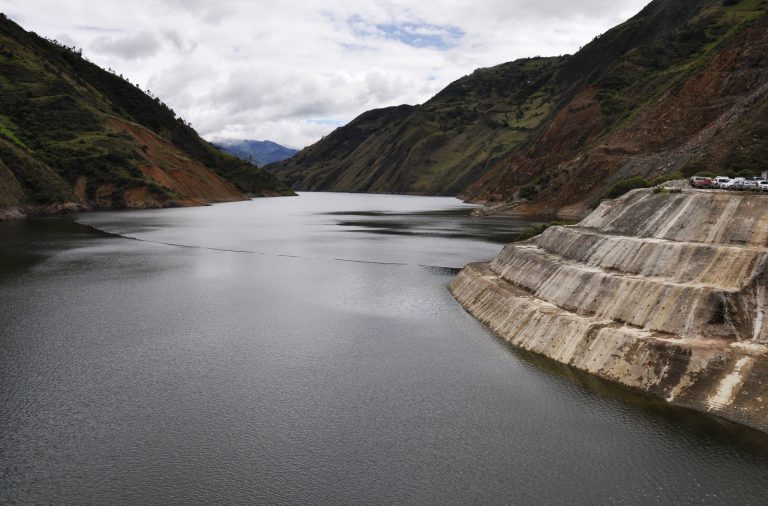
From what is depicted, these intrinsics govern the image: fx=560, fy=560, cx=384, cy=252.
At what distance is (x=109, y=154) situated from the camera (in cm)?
16200

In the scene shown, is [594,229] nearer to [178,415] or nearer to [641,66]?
[178,415]

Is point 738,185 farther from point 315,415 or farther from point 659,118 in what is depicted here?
Result: point 659,118

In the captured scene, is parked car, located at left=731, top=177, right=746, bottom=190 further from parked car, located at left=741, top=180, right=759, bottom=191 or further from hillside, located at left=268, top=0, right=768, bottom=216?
hillside, located at left=268, top=0, right=768, bottom=216

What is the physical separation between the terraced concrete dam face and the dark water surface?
5.47ft

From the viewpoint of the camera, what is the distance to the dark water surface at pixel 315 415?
19078 millimetres

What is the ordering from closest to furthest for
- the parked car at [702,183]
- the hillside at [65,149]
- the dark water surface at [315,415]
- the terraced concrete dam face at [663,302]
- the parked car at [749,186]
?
1. the dark water surface at [315,415]
2. the terraced concrete dam face at [663,302]
3. the parked car at [749,186]
4. the parked car at [702,183]
5. the hillside at [65,149]

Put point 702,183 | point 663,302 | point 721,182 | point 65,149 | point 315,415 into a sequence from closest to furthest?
point 315,415
point 663,302
point 721,182
point 702,183
point 65,149

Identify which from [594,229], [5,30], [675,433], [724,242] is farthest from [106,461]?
[5,30]

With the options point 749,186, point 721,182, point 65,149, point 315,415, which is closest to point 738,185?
point 749,186

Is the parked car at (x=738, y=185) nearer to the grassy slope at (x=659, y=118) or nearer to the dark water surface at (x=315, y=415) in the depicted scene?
the dark water surface at (x=315, y=415)

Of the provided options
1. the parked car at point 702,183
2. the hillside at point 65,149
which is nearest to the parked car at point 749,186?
the parked car at point 702,183

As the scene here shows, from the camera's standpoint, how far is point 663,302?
2962 cm

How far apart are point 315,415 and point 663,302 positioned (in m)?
19.0

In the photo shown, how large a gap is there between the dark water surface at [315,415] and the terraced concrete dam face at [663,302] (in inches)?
65.7
